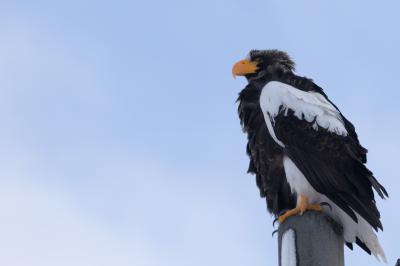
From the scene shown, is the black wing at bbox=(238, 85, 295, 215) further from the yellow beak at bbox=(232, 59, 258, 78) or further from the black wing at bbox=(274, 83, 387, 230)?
the yellow beak at bbox=(232, 59, 258, 78)

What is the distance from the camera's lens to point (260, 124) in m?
6.90

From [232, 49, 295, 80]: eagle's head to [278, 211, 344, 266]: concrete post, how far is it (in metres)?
4.21

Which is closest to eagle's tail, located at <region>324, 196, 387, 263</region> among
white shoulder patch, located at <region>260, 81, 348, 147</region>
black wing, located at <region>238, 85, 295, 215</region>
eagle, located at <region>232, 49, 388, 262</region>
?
eagle, located at <region>232, 49, 388, 262</region>

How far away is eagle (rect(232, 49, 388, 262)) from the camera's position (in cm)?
562

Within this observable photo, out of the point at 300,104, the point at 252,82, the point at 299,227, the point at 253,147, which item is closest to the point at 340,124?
the point at 300,104

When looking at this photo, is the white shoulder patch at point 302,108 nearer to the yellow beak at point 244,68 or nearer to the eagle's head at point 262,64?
the eagle's head at point 262,64

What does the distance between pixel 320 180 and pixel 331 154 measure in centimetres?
44

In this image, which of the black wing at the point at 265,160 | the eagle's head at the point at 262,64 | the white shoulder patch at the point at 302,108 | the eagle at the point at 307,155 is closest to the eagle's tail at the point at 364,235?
the eagle at the point at 307,155

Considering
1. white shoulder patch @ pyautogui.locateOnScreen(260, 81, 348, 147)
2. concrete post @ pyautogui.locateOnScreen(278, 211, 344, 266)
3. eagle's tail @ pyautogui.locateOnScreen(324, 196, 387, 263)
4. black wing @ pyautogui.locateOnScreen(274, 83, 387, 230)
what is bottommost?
concrete post @ pyautogui.locateOnScreen(278, 211, 344, 266)

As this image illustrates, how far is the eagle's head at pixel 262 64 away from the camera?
8.00 meters

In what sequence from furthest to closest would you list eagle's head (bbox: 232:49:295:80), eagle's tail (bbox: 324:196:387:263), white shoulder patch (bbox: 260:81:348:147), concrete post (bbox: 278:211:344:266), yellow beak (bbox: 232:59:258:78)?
yellow beak (bbox: 232:59:258:78), eagle's head (bbox: 232:49:295:80), white shoulder patch (bbox: 260:81:348:147), eagle's tail (bbox: 324:196:387:263), concrete post (bbox: 278:211:344:266)

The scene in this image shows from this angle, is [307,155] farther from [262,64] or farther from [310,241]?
[310,241]

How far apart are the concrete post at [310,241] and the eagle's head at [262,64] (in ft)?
13.8

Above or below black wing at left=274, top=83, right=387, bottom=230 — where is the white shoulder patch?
above
